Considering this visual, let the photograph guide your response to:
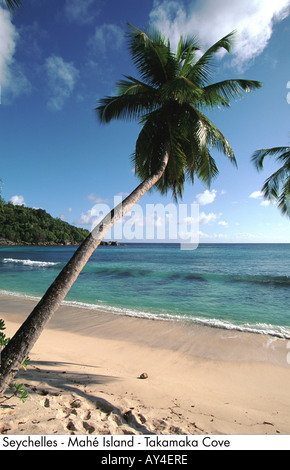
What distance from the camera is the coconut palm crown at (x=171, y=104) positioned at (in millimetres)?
6156

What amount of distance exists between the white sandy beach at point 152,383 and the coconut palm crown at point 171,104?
16.4ft

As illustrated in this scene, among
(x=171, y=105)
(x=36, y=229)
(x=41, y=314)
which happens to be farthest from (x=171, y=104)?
(x=36, y=229)

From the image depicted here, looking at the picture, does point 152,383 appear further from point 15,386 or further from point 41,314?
point 41,314

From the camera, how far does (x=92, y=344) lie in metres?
6.49

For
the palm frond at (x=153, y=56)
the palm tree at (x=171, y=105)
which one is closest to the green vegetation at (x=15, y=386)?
the palm tree at (x=171, y=105)

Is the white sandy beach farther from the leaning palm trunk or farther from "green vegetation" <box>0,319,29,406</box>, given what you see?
the leaning palm trunk

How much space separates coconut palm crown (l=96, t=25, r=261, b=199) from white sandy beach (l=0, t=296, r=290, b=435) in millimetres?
4994

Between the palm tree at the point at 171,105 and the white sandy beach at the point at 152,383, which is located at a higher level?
the palm tree at the point at 171,105

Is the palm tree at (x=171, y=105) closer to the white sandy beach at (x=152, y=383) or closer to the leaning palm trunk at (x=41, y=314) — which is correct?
Result: the leaning palm trunk at (x=41, y=314)

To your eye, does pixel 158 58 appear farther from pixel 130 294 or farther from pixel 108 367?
pixel 130 294

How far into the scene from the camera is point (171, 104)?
636 cm

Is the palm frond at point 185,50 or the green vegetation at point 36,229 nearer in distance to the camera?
the palm frond at point 185,50

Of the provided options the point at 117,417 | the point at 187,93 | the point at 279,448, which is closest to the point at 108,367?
the point at 117,417
